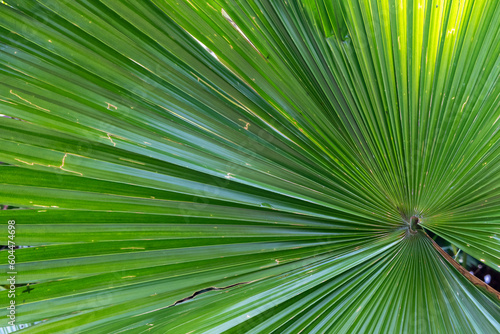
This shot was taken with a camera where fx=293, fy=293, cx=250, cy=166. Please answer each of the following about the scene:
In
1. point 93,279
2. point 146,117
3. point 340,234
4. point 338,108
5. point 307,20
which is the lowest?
point 93,279

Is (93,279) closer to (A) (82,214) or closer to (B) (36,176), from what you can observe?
(A) (82,214)

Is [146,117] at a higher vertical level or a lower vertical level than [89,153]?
higher

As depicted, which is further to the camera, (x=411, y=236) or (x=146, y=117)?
(x=411, y=236)

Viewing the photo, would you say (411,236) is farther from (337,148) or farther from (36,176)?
(36,176)

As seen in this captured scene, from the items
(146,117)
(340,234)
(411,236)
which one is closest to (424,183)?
(411,236)

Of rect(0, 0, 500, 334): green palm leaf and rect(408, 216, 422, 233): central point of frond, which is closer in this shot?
rect(0, 0, 500, 334): green palm leaf

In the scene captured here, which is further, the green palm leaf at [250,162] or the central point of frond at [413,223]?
the central point of frond at [413,223]
